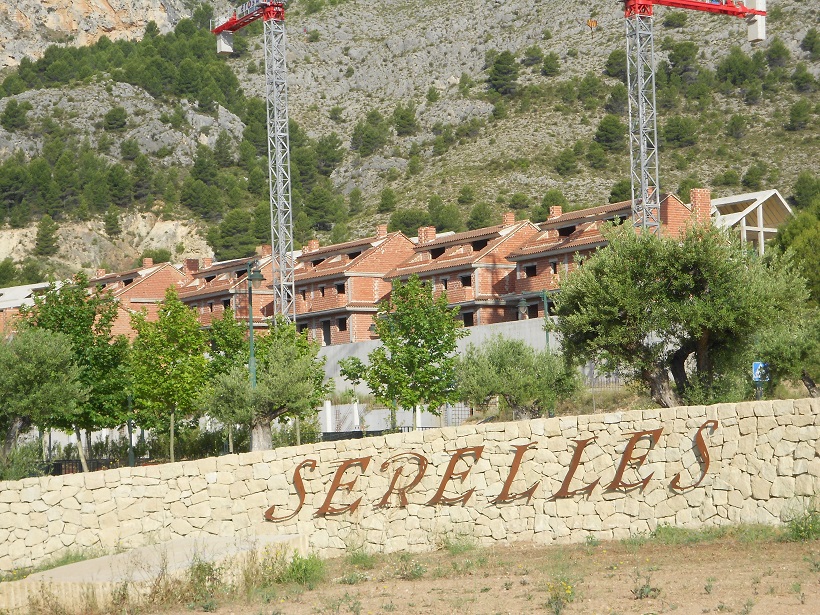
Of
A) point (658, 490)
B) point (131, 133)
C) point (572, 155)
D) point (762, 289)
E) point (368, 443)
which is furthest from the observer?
point (131, 133)

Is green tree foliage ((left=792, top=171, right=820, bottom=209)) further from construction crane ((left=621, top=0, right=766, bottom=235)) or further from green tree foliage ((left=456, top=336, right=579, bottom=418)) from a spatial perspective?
green tree foliage ((left=456, top=336, right=579, bottom=418))

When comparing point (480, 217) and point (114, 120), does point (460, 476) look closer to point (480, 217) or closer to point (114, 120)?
point (480, 217)

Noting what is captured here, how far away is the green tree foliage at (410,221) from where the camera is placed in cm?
11412

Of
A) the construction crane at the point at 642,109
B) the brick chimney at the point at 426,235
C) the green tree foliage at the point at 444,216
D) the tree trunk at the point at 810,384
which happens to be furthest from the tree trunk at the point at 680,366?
the green tree foliage at the point at 444,216

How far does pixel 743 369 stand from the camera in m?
34.2

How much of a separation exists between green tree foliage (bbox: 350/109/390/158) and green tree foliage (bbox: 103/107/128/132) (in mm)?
31410

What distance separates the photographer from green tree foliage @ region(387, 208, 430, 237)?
11412cm

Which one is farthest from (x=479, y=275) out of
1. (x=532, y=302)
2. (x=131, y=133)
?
(x=131, y=133)

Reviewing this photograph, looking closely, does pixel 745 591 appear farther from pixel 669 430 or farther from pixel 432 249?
pixel 432 249

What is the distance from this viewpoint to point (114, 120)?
144750 mm

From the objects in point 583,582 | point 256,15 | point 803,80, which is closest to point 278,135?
point 256,15

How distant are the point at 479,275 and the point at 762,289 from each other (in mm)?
38828

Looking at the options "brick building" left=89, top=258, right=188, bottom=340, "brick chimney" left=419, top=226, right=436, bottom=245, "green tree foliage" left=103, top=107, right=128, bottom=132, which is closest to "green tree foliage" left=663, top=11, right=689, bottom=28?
"green tree foliage" left=103, top=107, right=128, bottom=132

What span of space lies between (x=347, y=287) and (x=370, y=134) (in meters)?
78.9
